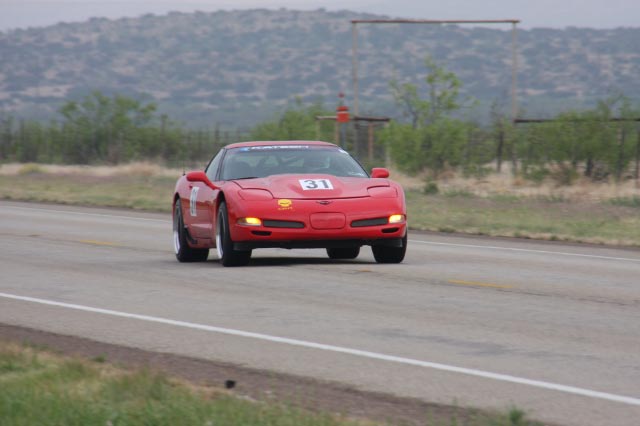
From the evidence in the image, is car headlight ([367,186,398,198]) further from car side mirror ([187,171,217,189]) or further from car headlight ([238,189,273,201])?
car side mirror ([187,171,217,189])

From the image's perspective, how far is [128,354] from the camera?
28.5 feet

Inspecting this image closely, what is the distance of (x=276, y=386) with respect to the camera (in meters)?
7.44

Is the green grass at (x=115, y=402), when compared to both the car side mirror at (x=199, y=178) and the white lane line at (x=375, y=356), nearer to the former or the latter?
the white lane line at (x=375, y=356)

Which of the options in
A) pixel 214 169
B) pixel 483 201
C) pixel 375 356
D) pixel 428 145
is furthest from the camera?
pixel 428 145

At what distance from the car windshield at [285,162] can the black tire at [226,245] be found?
2.28 ft

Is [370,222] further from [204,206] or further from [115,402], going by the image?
[115,402]

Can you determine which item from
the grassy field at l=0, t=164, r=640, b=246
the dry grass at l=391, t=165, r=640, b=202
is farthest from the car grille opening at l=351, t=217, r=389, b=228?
the dry grass at l=391, t=165, r=640, b=202

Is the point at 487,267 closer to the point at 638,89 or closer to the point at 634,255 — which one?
the point at 634,255

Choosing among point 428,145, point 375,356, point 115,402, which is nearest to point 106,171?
point 428,145

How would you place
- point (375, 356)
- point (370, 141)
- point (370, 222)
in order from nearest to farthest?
point (375, 356) → point (370, 222) → point (370, 141)

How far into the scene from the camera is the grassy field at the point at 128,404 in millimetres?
6305

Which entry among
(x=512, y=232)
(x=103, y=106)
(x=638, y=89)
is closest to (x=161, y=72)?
(x=638, y=89)

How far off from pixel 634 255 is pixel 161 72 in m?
152

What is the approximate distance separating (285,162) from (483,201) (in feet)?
52.4
